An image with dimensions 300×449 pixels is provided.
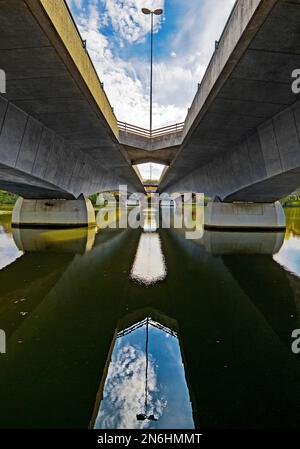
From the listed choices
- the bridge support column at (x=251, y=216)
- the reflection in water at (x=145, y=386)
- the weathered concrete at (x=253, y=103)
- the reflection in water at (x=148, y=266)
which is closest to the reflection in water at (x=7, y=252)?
the reflection in water at (x=148, y=266)

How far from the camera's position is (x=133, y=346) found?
505 centimetres

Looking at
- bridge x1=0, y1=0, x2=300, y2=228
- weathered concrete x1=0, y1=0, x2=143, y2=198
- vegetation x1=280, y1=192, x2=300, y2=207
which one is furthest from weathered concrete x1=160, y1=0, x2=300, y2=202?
vegetation x1=280, y1=192, x2=300, y2=207

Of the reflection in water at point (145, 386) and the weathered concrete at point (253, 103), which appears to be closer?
the reflection in water at point (145, 386)

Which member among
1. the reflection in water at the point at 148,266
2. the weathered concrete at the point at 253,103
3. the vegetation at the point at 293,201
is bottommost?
the reflection in water at the point at 148,266

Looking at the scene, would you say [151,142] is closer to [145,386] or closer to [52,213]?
[52,213]

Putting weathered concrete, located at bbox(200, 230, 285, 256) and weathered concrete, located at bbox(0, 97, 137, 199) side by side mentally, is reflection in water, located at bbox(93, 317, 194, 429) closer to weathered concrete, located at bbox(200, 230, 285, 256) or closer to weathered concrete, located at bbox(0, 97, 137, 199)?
weathered concrete, located at bbox(0, 97, 137, 199)

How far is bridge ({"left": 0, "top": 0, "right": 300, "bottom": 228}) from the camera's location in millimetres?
5547

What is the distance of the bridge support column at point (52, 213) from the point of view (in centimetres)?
2358

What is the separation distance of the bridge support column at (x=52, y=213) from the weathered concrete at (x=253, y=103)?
34.6 feet

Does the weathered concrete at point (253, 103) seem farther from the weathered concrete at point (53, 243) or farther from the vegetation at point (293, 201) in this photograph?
the vegetation at point (293, 201)

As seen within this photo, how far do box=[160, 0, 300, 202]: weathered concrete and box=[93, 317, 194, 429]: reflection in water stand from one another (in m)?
6.43

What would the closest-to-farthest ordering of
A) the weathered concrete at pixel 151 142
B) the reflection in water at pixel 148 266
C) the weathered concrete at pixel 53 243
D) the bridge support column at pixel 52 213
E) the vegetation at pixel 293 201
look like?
the reflection in water at pixel 148 266, the weathered concrete at pixel 53 243, the weathered concrete at pixel 151 142, the bridge support column at pixel 52 213, the vegetation at pixel 293 201

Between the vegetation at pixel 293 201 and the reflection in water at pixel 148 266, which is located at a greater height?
the vegetation at pixel 293 201

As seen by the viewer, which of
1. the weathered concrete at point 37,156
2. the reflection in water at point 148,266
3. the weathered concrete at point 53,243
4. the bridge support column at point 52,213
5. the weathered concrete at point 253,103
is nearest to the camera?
the weathered concrete at point 253,103
